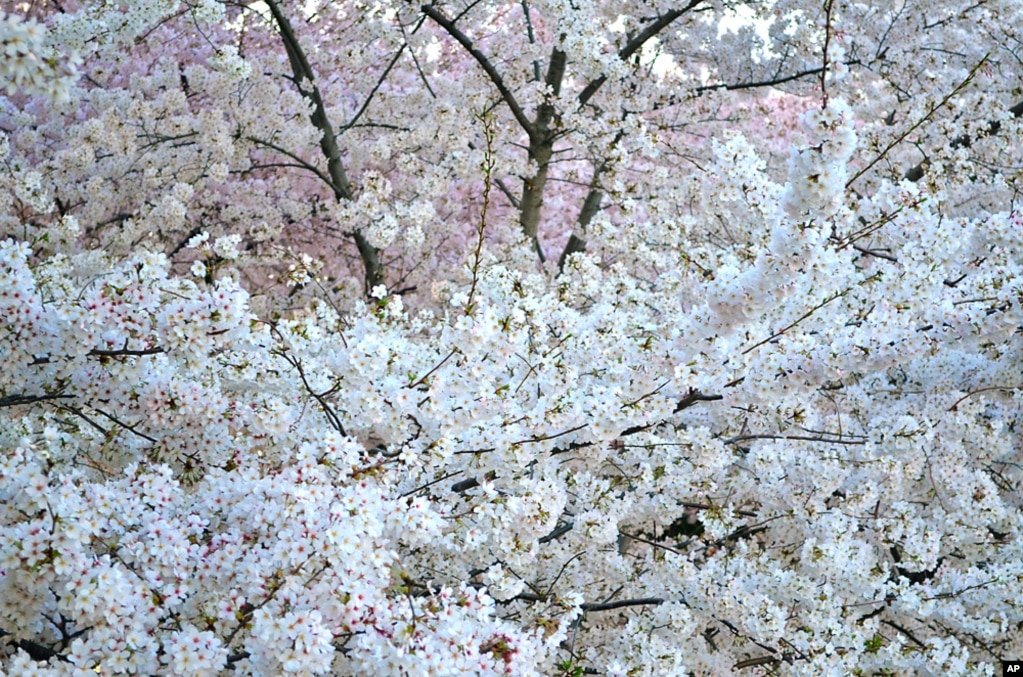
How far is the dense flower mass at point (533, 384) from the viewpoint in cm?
273

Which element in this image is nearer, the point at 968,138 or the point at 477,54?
the point at 968,138

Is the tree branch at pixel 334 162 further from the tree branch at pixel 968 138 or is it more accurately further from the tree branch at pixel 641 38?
the tree branch at pixel 968 138

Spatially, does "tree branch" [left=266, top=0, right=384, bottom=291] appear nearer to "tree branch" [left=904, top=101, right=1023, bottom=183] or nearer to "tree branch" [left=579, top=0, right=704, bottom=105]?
"tree branch" [left=579, top=0, right=704, bottom=105]

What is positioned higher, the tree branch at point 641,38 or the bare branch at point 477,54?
the tree branch at point 641,38

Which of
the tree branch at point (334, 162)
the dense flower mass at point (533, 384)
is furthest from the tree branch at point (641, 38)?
the tree branch at point (334, 162)

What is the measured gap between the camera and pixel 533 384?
12.7 ft

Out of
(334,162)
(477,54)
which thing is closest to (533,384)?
(477,54)

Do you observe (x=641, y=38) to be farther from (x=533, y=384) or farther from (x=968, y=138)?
(x=533, y=384)

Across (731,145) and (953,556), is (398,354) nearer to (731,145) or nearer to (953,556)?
(731,145)

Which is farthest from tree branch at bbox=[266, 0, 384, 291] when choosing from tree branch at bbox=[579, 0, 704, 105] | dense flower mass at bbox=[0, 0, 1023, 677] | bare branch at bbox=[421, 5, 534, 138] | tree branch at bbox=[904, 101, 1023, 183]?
tree branch at bbox=[904, 101, 1023, 183]

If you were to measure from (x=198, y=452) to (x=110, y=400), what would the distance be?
1.17ft

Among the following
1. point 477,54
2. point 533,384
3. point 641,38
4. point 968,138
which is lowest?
point 533,384

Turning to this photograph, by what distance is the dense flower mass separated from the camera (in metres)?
2.73

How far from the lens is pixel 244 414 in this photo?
3338 mm
